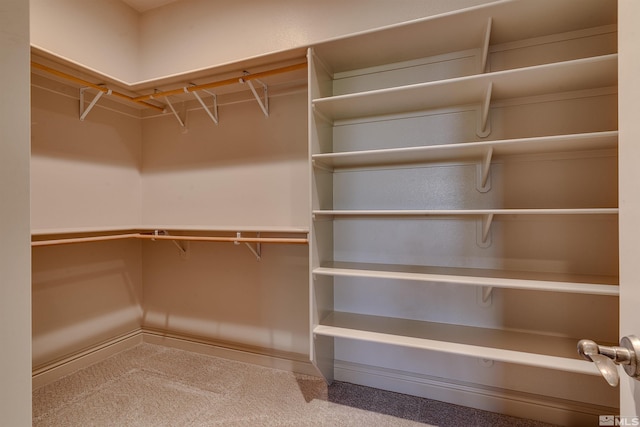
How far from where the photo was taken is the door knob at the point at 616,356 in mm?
596

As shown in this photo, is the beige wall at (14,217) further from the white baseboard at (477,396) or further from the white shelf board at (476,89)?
the white baseboard at (477,396)

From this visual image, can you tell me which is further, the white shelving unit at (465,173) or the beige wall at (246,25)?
the beige wall at (246,25)

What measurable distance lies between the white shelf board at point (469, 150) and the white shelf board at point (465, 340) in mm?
941

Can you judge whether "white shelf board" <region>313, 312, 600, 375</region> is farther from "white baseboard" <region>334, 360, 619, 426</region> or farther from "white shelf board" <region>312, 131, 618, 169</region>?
"white shelf board" <region>312, 131, 618, 169</region>

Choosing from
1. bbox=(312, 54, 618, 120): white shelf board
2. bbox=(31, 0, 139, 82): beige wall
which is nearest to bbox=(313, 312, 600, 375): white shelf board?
bbox=(312, 54, 618, 120): white shelf board

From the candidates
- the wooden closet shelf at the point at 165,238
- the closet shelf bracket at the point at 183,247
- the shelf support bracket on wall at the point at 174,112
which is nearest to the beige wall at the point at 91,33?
the shelf support bracket on wall at the point at 174,112

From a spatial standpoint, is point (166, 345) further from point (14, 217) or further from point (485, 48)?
point (485, 48)

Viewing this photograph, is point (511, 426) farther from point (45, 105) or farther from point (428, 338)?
point (45, 105)

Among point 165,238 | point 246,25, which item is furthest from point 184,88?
point 165,238

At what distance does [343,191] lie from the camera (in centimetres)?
206

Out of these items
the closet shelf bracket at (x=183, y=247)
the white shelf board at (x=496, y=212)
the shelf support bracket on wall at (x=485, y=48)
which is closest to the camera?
the white shelf board at (x=496, y=212)

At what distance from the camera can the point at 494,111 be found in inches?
68.1

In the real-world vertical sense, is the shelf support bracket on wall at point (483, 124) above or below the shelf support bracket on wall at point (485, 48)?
below

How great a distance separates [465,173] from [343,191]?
0.74m
